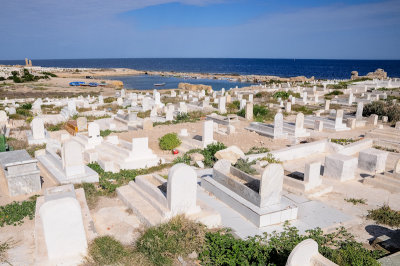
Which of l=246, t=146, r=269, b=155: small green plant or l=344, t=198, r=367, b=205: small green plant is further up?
l=246, t=146, r=269, b=155: small green plant

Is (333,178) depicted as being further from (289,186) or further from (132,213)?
(132,213)

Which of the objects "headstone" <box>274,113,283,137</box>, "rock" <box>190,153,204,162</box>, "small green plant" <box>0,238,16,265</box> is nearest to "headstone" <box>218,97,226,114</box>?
"headstone" <box>274,113,283,137</box>

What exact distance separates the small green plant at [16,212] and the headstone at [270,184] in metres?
5.64

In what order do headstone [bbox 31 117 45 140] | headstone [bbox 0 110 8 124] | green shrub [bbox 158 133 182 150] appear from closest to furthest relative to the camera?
green shrub [bbox 158 133 182 150] < headstone [bbox 31 117 45 140] < headstone [bbox 0 110 8 124]

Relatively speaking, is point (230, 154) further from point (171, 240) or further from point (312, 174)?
point (171, 240)

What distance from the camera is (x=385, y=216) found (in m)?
7.36

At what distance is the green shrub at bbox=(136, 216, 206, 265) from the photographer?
18.1 ft

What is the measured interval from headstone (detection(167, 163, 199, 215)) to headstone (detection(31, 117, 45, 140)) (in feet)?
36.5

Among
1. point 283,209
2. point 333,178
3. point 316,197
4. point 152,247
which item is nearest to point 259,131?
point 333,178

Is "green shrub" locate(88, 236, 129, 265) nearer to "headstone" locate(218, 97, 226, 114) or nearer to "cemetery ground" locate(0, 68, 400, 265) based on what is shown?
"cemetery ground" locate(0, 68, 400, 265)

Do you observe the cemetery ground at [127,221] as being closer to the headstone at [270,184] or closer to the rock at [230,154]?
the headstone at [270,184]

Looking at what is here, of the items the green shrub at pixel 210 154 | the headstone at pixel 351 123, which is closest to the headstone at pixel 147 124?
the green shrub at pixel 210 154

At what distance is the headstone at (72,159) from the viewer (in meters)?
9.58

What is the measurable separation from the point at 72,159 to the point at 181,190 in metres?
4.76
